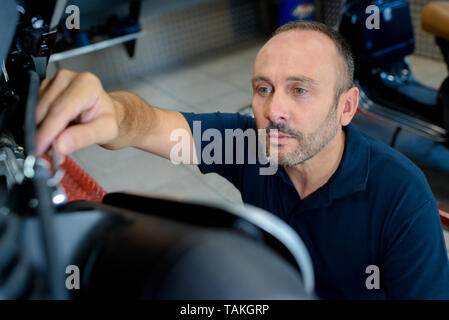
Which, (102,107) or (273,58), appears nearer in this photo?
(102,107)

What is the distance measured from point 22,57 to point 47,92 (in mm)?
149

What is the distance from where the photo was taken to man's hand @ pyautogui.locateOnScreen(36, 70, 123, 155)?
0.54 meters

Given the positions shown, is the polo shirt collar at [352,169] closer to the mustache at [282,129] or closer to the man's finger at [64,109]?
the mustache at [282,129]

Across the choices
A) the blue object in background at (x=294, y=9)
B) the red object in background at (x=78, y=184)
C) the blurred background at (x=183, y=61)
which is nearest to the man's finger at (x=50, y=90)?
the red object in background at (x=78, y=184)

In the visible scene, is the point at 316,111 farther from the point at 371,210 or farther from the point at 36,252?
the point at 36,252

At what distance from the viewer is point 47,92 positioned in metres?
0.62

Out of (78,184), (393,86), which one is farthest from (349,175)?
(393,86)

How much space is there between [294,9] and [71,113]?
5.71 meters

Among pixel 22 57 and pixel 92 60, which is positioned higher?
pixel 22 57

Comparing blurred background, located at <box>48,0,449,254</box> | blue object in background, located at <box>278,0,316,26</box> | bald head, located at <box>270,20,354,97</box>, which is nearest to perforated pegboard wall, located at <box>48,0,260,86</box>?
blurred background, located at <box>48,0,449,254</box>

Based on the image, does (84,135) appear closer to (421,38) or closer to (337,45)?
(337,45)

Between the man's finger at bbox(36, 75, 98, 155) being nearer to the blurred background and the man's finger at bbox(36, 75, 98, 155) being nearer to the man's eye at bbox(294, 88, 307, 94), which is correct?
the man's eye at bbox(294, 88, 307, 94)
